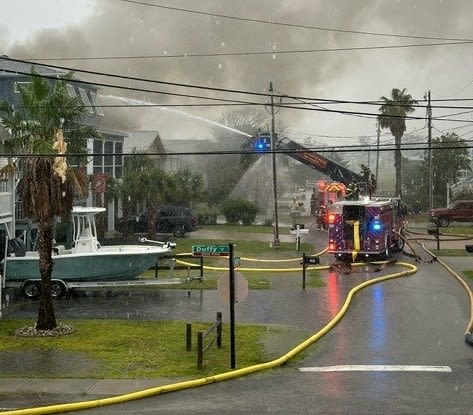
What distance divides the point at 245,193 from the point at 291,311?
4862 centimetres

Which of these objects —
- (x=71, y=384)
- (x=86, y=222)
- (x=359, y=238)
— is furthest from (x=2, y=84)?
(x=71, y=384)

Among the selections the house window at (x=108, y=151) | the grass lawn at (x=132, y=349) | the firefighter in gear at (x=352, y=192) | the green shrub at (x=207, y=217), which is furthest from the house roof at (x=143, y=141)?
the grass lawn at (x=132, y=349)

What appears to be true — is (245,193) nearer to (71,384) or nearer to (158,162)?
(158,162)

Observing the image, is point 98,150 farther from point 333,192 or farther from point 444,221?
point 444,221

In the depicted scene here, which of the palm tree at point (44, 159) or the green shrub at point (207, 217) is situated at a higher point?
the palm tree at point (44, 159)

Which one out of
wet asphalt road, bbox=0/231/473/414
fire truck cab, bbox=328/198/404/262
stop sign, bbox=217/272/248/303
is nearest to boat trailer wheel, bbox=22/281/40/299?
wet asphalt road, bbox=0/231/473/414

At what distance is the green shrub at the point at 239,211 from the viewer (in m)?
52.3

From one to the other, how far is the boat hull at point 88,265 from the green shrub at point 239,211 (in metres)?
30.3

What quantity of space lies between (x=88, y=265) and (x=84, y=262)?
15cm

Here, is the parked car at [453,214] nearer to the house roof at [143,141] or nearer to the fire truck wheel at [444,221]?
the fire truck wheel at [444,221]

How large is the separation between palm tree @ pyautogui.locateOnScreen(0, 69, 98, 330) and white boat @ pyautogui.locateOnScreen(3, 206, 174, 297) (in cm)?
486

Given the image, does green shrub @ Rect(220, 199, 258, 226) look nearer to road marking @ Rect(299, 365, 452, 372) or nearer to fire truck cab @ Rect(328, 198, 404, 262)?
fire truck cab @ Rect(328, 198, 404, 262)

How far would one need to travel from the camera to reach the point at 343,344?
596 inches

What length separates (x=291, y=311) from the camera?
61.9 feet
